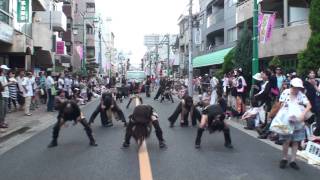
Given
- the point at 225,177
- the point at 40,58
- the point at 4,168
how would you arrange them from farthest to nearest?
the point at 40,58, the point at 4,168, the point at 225,177

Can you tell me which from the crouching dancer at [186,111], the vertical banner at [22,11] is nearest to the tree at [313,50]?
the crouching dancer at [186,111]

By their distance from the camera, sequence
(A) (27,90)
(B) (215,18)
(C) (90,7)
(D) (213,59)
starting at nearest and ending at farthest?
(A) (27,90) → (D) (213,59) → (B) (215,18) → (C) (90,7)

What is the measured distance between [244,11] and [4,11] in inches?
691

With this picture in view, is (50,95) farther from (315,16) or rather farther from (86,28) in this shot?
(86,28)

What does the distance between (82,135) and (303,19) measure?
19641mm

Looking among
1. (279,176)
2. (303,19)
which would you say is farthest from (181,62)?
(279,176)

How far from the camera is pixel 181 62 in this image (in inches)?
3194

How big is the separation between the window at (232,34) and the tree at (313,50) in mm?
22191

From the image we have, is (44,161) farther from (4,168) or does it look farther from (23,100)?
(23,100)

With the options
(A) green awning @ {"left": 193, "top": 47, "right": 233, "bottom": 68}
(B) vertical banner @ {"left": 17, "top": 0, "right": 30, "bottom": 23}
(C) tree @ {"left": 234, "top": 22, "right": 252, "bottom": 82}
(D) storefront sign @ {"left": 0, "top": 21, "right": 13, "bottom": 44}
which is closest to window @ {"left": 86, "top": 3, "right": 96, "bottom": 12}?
(A) green awning @ {"left": 193, "top": 47, "right": 233, "bottom": 68}

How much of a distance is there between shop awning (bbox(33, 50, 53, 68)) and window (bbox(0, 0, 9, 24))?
11872mm

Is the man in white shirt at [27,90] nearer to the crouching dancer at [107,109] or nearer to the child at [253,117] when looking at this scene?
the crouching dancer at [107,109]

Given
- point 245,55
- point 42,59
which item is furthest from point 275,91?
point 42,59

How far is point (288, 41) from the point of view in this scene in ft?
97.2
